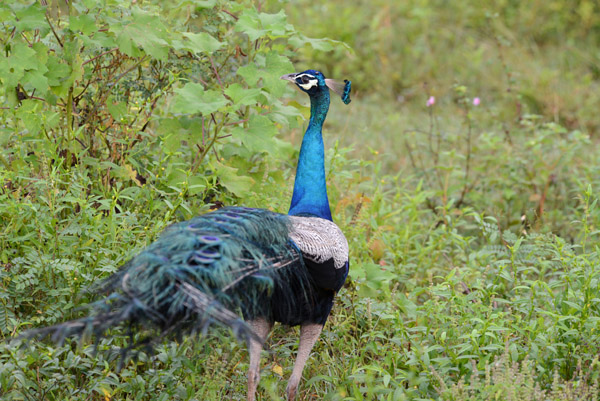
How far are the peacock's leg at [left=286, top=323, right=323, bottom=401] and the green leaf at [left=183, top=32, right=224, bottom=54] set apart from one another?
1.46 meters

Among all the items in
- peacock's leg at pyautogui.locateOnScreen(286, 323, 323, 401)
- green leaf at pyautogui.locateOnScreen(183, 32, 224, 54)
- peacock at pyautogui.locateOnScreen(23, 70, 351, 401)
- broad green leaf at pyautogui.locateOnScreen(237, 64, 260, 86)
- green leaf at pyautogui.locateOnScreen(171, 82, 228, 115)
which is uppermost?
green leaf at pyautogui.locateOnScreen(183, 32, 224, 54)

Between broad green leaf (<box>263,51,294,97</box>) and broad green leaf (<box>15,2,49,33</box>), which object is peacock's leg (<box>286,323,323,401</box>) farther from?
broad green leaf (<box>15,2,49,33</box>)

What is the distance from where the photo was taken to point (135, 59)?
352 centimetres

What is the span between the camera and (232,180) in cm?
350

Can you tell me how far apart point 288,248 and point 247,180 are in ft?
3.06

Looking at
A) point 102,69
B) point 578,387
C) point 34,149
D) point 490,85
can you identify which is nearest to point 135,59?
point 102,69

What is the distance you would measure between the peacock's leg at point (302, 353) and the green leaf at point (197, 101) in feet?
3.60

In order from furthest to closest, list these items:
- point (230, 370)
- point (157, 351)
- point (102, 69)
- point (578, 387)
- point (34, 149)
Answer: point (102, 69) < point (34, 149) < point (230, 370) < point (157, 351) < point (578, 387)

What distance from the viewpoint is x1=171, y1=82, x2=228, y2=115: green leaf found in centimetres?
314

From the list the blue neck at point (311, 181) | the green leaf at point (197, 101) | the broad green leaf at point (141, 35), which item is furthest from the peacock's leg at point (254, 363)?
the broad green leaf at point (141, 35)

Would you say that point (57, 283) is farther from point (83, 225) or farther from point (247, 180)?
point (247, 180)

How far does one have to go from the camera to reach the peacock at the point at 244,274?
2184 mm

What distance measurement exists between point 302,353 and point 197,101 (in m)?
1.29

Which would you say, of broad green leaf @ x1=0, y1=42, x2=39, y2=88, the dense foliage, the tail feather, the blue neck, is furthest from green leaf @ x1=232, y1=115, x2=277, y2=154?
broad green leaf @ x1=0, y1=42, x2=39, y2=88
